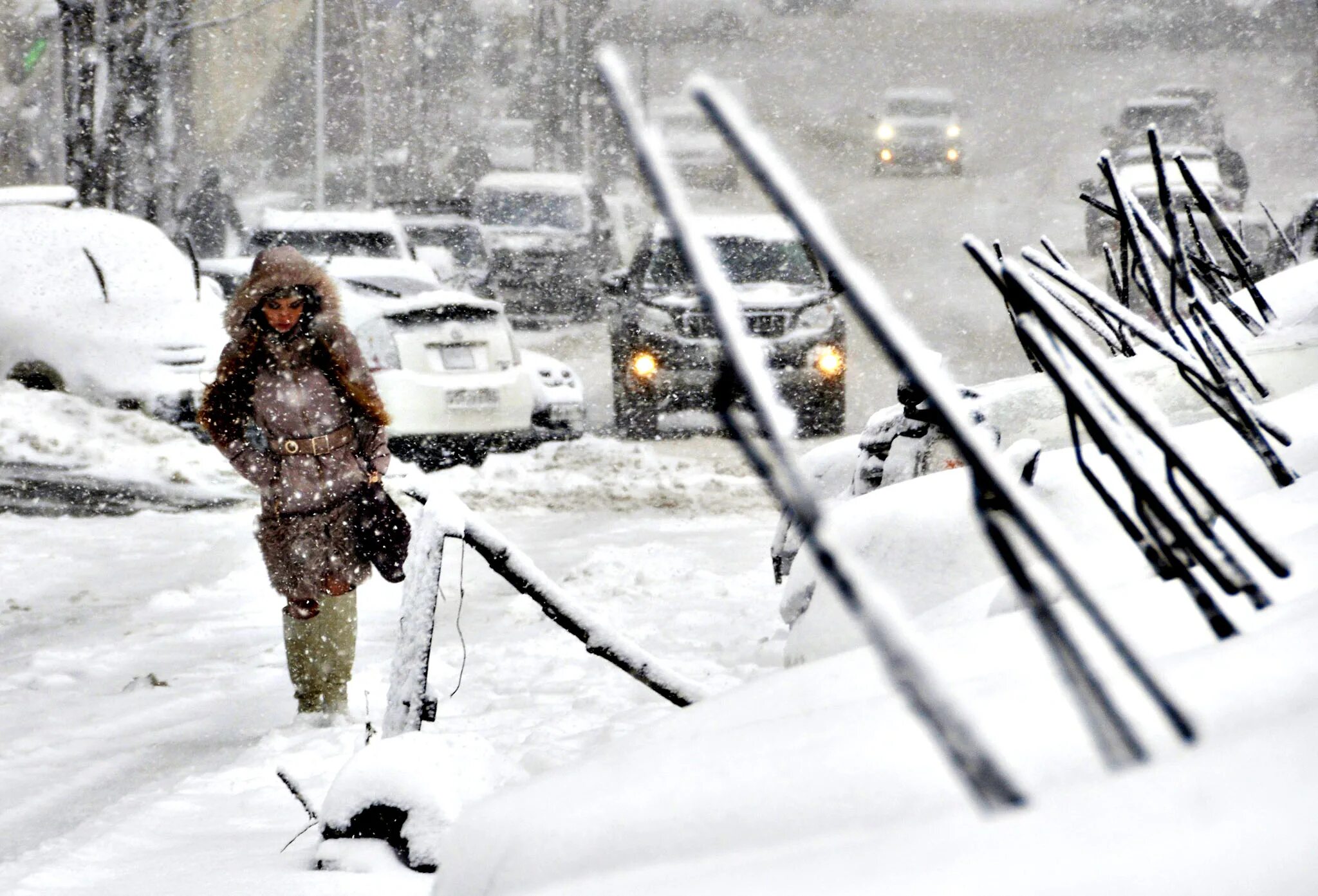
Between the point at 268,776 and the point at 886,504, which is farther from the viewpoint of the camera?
the point at 268,776

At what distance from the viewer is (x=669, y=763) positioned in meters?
1.26

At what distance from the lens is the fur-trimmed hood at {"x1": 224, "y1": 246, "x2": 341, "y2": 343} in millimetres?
4934

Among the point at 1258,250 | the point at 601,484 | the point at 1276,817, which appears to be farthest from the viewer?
the point at 1258,250

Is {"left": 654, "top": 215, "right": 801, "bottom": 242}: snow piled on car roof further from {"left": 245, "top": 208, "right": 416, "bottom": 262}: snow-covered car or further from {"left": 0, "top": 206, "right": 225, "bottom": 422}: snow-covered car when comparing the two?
{"left": 0, "top": 206, "right": 225, "bottom": 422}: snow-covered car

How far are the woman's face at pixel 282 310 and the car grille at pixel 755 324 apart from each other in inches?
253

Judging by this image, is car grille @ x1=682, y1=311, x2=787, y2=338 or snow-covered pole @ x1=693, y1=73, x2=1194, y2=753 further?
car grille @ x1=682, y1=311, x2=787, y2=338

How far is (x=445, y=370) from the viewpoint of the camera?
9836 millimetres

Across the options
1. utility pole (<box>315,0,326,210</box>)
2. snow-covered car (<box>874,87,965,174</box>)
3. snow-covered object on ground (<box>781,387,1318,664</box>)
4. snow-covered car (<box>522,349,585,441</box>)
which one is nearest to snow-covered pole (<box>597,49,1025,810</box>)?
snow-covered object on ground (<box>781,387,1318,664</box>)

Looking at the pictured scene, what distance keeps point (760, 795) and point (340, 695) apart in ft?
13.5

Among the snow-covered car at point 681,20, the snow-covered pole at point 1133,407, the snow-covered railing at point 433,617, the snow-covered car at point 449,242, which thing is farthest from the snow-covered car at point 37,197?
the snow-covered car at point 681,20

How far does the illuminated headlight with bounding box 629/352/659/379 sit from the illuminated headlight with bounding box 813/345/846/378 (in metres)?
1.31

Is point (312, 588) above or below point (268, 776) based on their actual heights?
above

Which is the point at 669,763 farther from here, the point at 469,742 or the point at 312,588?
the point at 312,588

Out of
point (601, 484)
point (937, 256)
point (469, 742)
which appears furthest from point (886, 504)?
point (937, 256)
